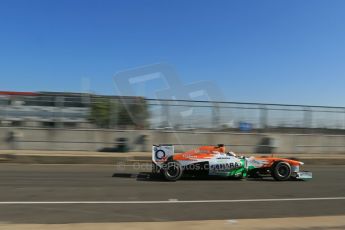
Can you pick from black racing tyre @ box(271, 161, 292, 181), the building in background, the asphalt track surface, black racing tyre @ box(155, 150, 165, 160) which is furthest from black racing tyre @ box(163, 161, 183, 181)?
the building in background

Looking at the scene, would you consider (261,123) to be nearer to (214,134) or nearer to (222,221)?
(214,134)

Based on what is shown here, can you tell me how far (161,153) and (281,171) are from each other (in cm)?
355

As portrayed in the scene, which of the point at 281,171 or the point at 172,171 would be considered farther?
the point at 281,171

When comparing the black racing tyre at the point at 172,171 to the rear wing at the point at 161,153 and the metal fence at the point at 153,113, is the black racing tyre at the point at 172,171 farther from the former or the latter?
the metal fence at the point at 153,113

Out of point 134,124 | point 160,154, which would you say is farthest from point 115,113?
point 160,154

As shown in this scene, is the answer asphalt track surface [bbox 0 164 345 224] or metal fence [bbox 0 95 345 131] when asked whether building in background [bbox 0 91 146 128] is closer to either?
metal fence [bbox 0 95 345 131]

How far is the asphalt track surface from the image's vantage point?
820 cm

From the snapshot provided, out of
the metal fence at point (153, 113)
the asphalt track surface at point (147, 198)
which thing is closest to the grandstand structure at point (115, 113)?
the metal fence at point (153, 113)

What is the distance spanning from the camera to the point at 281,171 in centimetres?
1362

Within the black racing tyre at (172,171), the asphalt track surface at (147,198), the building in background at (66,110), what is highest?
the building in background at (66,110)

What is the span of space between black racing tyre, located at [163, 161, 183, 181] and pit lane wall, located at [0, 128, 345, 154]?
302 inches

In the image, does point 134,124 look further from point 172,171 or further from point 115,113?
point 172,171

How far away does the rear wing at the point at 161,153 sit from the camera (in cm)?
1327

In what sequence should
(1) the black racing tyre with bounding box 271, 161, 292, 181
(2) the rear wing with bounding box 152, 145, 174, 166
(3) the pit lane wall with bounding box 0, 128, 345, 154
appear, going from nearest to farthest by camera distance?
(2) the rear wing with bounding box 152, 145, 174, 166
(1) the black racing tyre with bounding box 271, 161, 292, 181
(3) the pit lane wall with bounding box 0, 128, 345, 154
